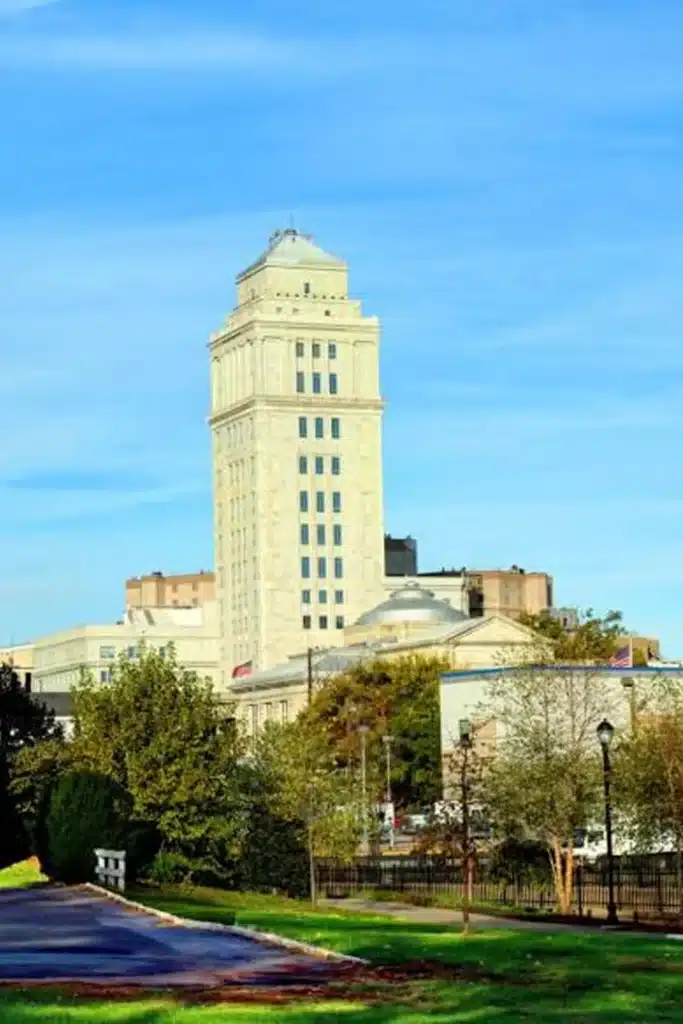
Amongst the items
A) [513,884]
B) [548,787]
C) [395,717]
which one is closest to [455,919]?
[548,787]

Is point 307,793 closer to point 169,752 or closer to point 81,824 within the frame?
point 169,752

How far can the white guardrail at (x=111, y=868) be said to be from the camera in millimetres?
50719

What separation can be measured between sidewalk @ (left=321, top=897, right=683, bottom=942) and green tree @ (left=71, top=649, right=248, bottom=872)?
13.0 ft

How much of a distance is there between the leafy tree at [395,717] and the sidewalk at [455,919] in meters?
77.8

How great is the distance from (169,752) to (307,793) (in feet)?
22.9

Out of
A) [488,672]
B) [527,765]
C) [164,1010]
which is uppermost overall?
[488,672]

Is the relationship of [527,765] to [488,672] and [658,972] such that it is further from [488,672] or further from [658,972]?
[488,672]

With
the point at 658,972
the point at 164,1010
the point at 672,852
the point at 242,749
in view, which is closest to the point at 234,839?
the point at 242,749

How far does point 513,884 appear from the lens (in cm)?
6975

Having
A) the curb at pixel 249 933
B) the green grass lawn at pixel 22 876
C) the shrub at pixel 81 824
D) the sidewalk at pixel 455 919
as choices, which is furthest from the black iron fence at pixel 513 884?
the curb at pixel 249 933

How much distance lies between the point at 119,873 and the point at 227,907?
367cm

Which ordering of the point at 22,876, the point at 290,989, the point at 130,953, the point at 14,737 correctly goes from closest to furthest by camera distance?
the point at 290,989
the point at 130,953
the point at 22,876
the point at 14,737

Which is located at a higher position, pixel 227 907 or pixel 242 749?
pixel 242 749

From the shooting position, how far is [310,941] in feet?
113
